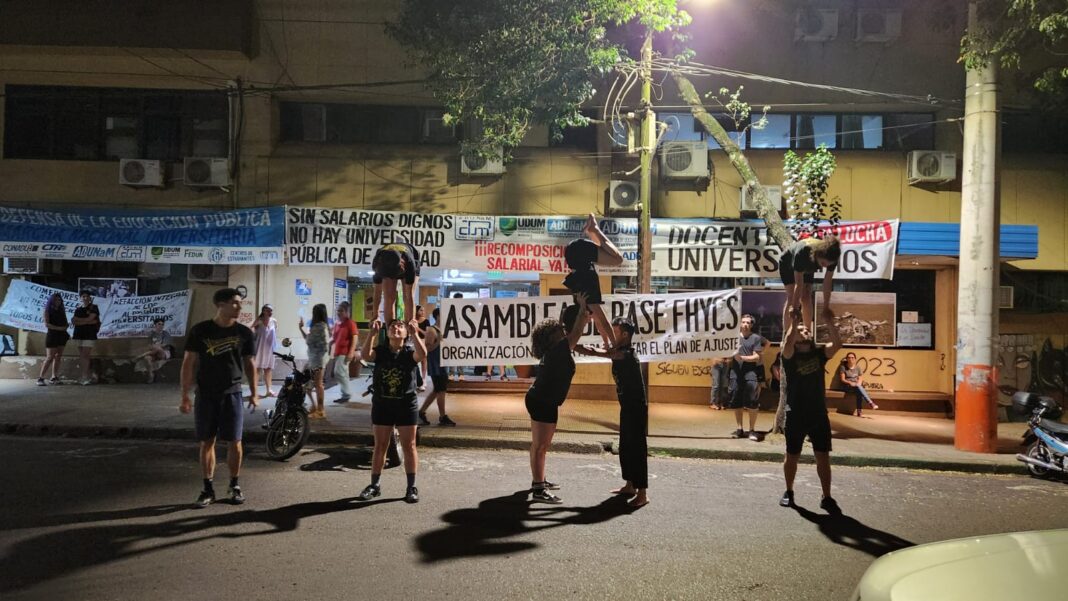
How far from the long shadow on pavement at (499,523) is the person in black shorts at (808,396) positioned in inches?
68.8

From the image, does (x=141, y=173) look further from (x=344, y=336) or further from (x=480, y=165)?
(x=480, y=165)

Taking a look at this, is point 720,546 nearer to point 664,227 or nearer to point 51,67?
point 664,227

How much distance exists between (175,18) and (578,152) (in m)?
8.54

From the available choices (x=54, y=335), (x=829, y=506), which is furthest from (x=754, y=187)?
(x=54, y=335)

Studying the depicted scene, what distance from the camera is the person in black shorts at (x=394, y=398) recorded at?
19.9 ft

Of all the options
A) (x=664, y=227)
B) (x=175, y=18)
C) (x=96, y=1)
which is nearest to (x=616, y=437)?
(x=664, y=227)

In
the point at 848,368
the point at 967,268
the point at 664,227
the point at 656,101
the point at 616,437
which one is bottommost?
the point at 616,437

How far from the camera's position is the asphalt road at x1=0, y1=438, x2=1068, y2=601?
425 cm

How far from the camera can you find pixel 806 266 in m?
5.87

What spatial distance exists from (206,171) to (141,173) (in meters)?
1.33

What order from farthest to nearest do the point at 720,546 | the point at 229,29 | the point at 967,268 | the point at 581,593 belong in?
1. the point at 229,29
2. the point at 967,268
3. the point at 720,546
4. the point at 581,593

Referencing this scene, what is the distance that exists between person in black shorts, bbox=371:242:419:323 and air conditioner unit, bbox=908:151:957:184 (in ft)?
34.2

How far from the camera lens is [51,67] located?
13.4 metres

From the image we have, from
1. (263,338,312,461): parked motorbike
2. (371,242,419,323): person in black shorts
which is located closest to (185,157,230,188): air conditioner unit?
(263,338,312,461): parked motorbike
